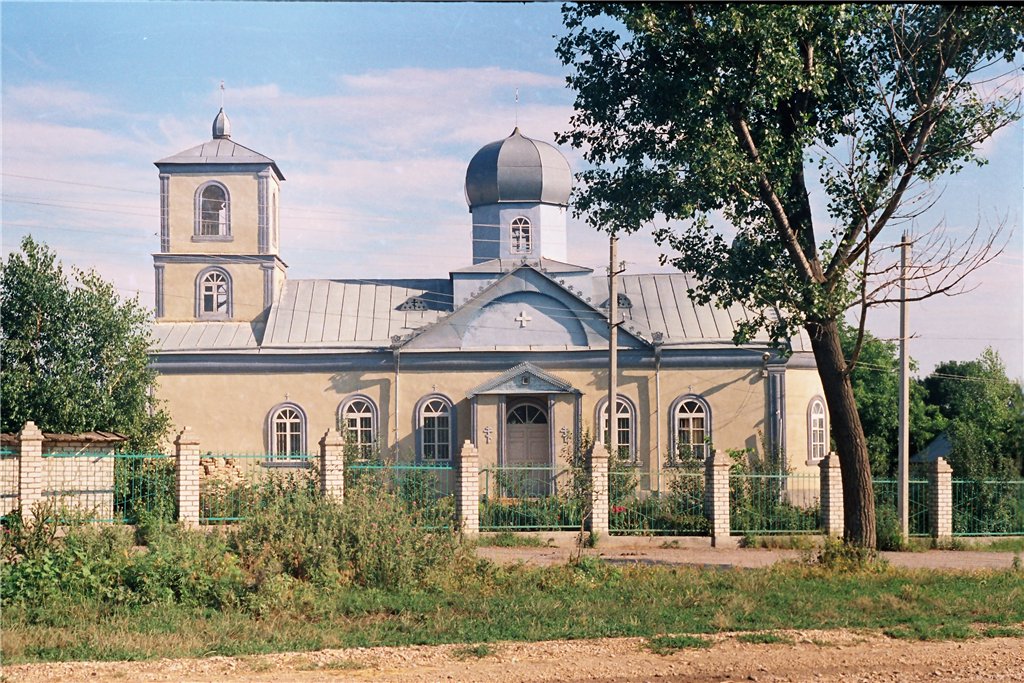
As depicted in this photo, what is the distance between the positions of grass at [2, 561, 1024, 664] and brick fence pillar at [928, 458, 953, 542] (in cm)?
610

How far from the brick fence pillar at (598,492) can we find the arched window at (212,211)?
1615 cm

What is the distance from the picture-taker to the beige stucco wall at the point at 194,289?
31672 mm

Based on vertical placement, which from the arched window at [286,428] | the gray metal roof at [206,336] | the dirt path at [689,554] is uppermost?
the gray metal roof at [206,336]

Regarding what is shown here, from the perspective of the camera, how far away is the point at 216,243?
105 feet

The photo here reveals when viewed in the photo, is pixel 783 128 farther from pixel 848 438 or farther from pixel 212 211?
pixel 212 211

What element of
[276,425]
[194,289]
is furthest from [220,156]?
[276,425]

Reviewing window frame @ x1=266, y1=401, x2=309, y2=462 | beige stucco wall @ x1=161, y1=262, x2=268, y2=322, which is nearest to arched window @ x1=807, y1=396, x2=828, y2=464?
window frame @ x1=266, y1=401, x2=309, y2=462

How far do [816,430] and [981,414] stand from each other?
12.1 meters

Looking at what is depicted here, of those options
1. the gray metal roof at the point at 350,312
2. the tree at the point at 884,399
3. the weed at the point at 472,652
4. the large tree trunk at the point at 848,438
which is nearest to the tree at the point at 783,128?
the large tree trunk at the point at 848,438

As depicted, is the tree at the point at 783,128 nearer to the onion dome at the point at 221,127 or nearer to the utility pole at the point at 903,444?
the utility pole at the point at 903,444

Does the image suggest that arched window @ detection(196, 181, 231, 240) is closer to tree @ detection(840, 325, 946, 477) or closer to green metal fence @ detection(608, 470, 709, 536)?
green metal fence @ detection(608, 470, 709, 536)

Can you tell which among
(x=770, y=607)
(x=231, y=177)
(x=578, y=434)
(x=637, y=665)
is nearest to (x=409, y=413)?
(x=578, y=434)

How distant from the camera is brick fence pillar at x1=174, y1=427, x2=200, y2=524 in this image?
18.7 meters

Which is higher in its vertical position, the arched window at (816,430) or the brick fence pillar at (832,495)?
the arched window at (816,430)
